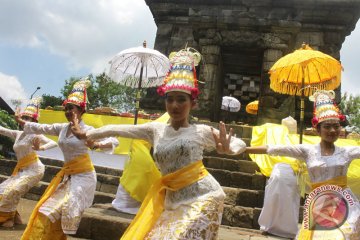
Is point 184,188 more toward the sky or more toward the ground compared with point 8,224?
more toward the sky

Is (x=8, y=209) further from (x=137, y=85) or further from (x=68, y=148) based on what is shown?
(x=137, y=85)

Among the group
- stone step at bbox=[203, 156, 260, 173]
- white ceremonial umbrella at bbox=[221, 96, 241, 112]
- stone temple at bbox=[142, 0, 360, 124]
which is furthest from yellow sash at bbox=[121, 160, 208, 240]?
white ceremonial umbrella at bbox=[221, 96, 241, 112]

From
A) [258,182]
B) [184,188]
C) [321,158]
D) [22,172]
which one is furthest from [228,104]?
[184,188]

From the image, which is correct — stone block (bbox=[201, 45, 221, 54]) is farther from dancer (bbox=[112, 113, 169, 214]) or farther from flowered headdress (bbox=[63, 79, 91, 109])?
flowered headdress (bbox=[63, 79, 91, 109])

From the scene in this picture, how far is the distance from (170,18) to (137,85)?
8.77 meters

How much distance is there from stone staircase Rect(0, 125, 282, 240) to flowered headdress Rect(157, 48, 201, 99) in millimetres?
2082

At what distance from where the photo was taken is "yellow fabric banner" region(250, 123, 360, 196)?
683cm

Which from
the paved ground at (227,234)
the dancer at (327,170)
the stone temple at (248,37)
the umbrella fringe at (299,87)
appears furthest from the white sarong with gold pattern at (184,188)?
the stone temple at (248,37)

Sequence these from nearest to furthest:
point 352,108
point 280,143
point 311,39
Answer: point 280,143 → point 311,39 → point 352,108

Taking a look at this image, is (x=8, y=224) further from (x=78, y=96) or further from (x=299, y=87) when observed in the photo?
(x=299, y=87)

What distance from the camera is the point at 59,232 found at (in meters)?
4.64

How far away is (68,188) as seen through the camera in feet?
16.1

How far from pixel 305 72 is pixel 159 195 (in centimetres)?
521

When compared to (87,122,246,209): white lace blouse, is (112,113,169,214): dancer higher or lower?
lower
